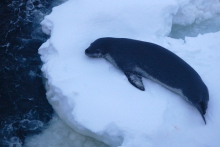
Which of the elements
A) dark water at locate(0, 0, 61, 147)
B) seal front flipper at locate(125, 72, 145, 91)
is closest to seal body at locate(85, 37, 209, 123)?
seal front flipper at locate(125, 72, 145, 91)

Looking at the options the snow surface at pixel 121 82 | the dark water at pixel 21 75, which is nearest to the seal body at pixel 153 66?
the snow surface at pixel 121 82

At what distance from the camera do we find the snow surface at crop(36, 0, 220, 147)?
10.5ft

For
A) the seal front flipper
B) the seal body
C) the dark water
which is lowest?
the dark water

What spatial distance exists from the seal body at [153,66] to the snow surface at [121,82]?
0.40 ft

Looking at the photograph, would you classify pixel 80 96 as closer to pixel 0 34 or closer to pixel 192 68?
pixel 192 68

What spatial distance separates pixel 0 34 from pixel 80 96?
2.62 meters

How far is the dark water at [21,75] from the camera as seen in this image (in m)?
3.61

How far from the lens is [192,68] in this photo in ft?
12.1

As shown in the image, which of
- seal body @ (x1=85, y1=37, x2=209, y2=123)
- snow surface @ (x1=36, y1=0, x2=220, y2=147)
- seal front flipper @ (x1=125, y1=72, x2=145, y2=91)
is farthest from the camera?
seal front flipper @ (x1=125, y1=72, x2=145, y2=91)

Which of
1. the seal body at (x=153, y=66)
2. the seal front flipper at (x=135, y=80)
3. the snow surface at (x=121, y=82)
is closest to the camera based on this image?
the snow surface at (x=121, y=82)

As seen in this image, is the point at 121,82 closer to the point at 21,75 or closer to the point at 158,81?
the point at 158,81

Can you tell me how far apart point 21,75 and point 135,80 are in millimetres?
2118

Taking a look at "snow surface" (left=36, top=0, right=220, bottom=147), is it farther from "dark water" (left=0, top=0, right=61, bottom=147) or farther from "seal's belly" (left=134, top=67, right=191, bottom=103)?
"dark water" (left=0, top=0, right=61, bottom=147)

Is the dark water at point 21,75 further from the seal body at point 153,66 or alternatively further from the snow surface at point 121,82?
the seal body at point 153,66
